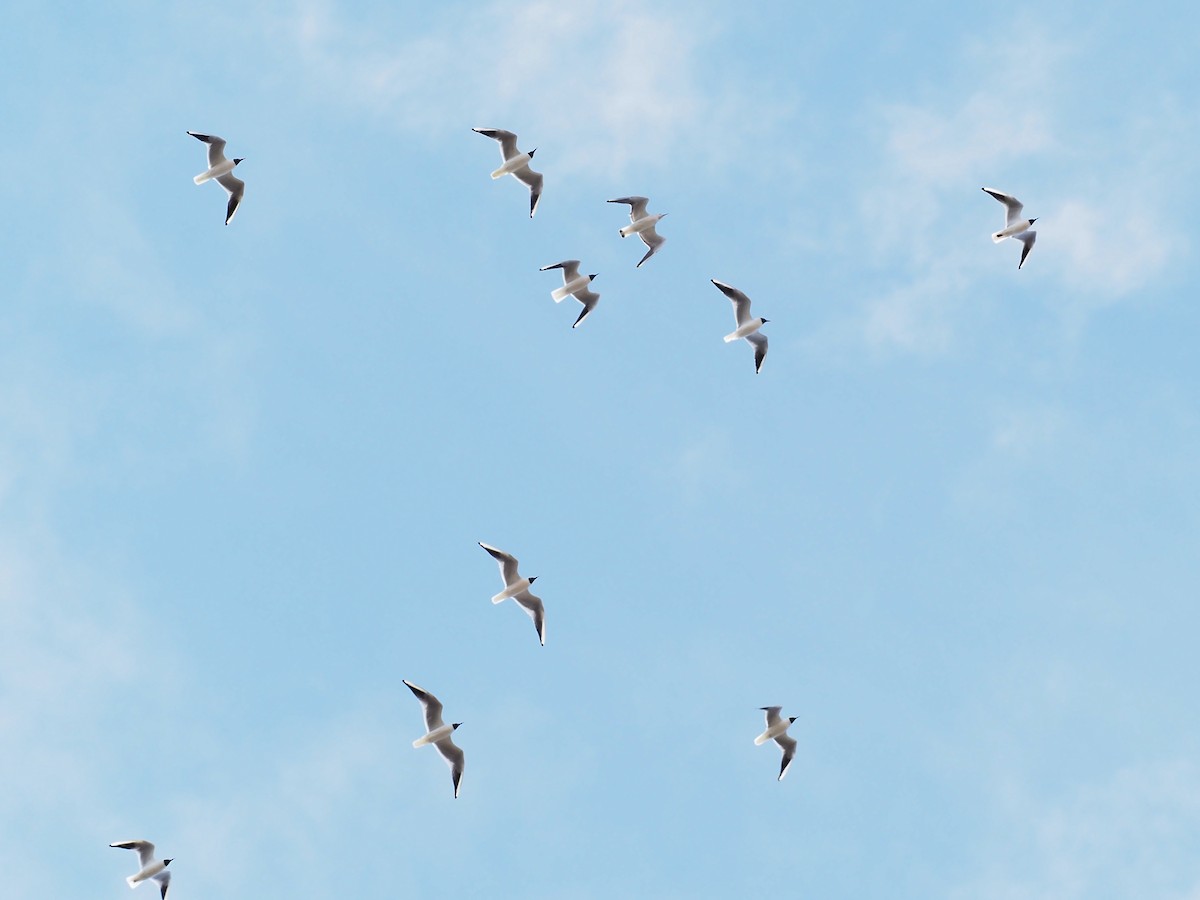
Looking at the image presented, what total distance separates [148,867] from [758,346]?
21919 mm

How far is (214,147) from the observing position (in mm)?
47906

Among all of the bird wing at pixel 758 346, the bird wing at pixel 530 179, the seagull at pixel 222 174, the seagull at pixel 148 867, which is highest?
the seagull at pixel 222 174

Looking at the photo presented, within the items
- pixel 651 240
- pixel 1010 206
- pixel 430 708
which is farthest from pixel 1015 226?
pixel 430 708

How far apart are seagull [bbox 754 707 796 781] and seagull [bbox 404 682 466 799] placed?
355 inches

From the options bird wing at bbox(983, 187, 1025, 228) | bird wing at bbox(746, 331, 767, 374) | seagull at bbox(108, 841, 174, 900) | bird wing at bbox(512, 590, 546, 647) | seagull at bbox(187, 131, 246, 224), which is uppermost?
seagull at bbox(187, 131, 246, 224)

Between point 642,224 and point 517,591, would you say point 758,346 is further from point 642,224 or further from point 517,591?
point 517,591

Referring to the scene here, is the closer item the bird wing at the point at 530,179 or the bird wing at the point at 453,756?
the bird wing at the point at 453,756

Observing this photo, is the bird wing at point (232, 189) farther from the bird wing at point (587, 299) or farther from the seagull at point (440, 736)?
the seagull at point (440, 736)

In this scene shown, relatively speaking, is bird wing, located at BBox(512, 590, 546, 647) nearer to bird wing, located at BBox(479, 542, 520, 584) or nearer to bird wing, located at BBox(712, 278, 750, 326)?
bird wing, located at BBox(479, 542, 520, 584)

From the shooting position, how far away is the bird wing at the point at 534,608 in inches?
1784

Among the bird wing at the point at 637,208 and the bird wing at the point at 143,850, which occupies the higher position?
the bird wing at the point at 637,208

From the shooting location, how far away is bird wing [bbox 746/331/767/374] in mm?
50094

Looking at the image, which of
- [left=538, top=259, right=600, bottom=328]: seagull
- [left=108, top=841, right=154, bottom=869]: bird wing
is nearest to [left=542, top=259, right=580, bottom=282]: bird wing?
[left=538, top=259, right=600, bottom=328]: seagull

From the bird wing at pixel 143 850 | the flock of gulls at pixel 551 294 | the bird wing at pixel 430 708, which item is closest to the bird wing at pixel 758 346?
the flock of gulls at pixel 551 294
